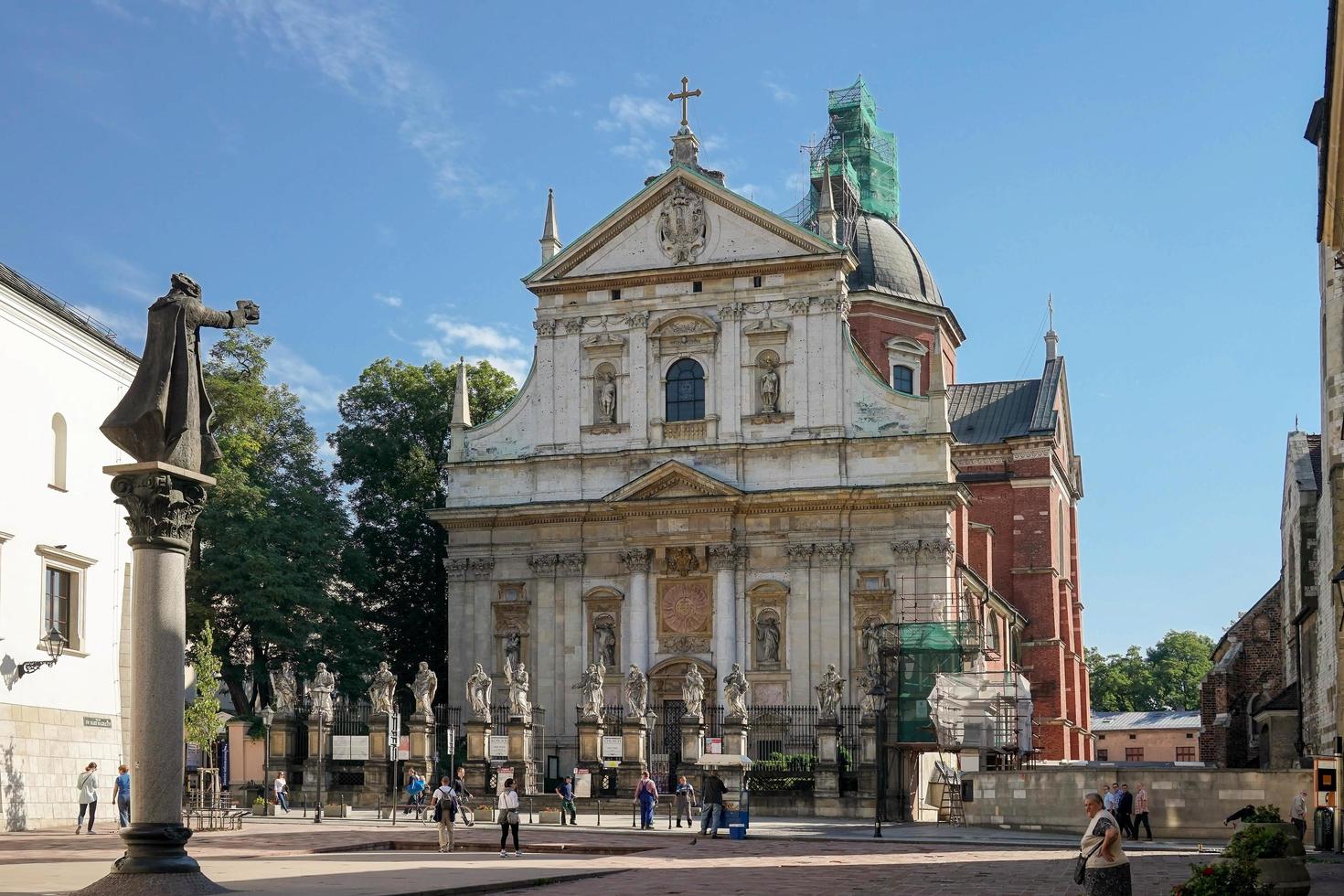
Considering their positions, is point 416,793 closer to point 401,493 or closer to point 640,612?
point 640,612

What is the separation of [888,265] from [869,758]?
28382 millimetres

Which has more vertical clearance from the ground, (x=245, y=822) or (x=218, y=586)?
(x=218, y=586)

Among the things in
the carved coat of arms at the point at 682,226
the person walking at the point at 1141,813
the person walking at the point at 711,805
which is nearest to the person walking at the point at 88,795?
the person walking at the point at 711,805

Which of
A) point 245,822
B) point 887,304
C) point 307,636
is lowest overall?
point 245,822

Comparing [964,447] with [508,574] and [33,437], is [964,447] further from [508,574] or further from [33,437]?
[33,437]

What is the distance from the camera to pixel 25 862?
20.7 m

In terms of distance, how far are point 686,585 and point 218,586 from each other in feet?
47.9

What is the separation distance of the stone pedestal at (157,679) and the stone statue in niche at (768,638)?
116 feet

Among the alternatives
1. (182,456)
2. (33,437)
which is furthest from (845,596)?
(182,456)

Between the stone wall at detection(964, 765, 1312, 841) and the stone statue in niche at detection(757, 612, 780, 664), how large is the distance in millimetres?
16579

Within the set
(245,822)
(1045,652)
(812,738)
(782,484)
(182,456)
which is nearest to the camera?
(182,456)

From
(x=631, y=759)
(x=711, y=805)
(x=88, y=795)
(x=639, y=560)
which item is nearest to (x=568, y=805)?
(x=631, y=759)

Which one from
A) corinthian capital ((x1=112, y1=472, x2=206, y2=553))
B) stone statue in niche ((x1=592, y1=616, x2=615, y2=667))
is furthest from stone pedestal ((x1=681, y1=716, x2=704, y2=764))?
corinthian capital ((x1=112, y1=472, x2=206, y2=553))

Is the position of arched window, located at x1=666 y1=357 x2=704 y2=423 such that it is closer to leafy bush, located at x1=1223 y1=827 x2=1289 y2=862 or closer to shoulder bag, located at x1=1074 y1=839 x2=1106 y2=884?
leafy bush, located at x1=1223 y1=827 x2=1289 y2=862
